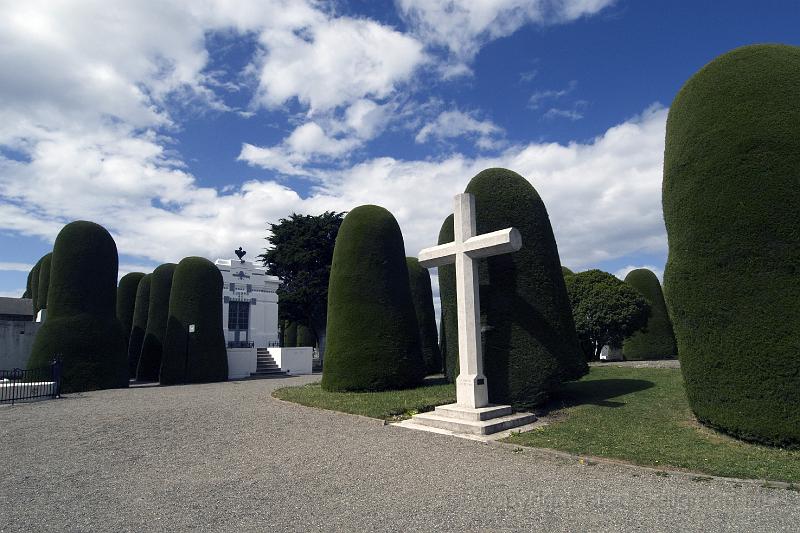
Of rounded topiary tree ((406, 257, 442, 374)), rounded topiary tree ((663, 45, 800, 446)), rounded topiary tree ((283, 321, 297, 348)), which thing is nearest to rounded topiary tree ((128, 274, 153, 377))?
rounded topiary tree ((406, 257, 442, 374))

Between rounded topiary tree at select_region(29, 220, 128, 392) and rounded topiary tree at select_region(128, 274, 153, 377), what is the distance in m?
6.69

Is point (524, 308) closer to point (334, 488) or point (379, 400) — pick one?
point (379, 400)

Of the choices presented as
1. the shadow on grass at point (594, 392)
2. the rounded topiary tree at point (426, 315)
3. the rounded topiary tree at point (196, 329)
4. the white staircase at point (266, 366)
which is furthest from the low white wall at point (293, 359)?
the shadow on grass at point (594, 392)

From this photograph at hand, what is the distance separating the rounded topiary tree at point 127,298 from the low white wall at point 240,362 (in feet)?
20.2

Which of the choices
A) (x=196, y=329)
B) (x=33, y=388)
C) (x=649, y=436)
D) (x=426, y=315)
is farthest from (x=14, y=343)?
(x=649, y=436)

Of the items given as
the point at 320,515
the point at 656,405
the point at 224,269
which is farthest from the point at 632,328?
the point at 224,269

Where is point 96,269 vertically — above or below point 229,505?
above

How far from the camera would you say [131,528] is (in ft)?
14.9

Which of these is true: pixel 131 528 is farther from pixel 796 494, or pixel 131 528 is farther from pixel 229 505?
pixel 796 494

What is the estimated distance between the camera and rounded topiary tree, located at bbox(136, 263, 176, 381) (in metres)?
23.8

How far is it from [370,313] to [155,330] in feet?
46.8

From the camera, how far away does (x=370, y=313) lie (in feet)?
49.9

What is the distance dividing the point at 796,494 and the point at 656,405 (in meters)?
4.80

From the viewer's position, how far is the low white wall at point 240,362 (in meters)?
26.1
